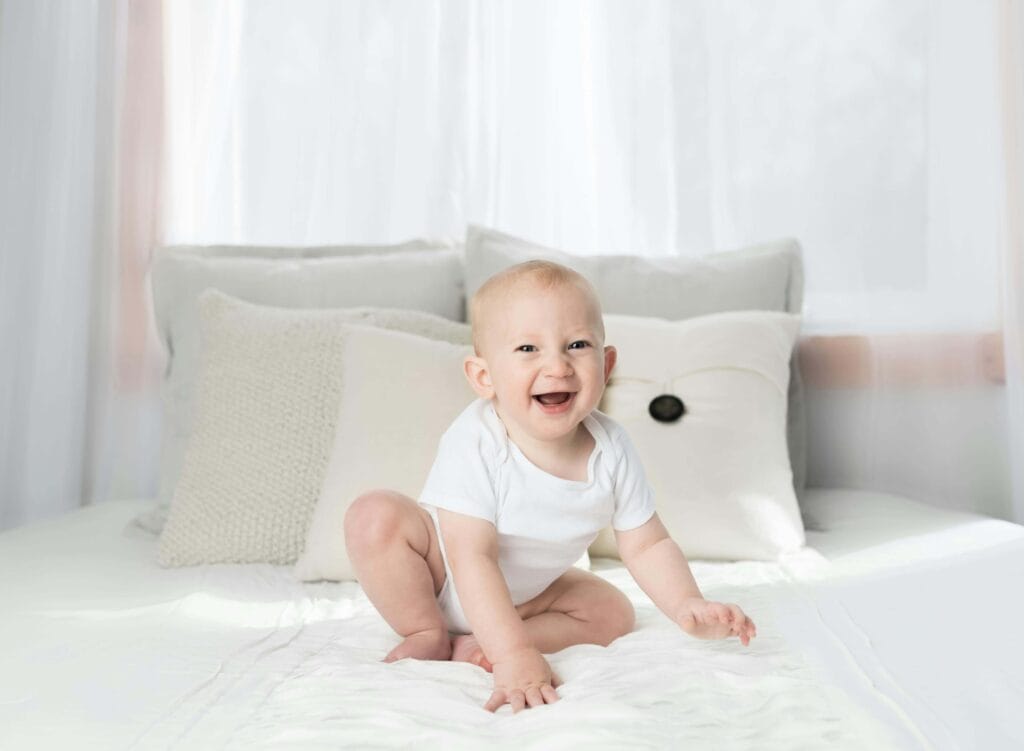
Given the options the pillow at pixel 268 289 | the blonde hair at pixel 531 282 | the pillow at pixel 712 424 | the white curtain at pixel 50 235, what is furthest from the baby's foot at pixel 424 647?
the white curtain at pixel 50 235

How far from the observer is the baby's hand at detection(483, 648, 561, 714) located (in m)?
0.93

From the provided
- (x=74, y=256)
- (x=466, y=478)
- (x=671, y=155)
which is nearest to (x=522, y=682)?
(x=466, y=478)

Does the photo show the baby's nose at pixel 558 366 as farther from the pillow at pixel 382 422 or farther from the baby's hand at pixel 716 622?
the pillow at pixel 382 422

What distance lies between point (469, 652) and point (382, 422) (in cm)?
52

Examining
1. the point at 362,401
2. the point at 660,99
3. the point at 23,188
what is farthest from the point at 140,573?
the point at 660,99

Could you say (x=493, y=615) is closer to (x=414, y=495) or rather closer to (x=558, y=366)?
(x=558, y=366)

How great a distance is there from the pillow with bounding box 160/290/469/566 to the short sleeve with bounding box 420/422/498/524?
53 cm

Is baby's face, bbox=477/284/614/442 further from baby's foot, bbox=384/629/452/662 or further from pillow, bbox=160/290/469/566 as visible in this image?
pillow, bbox=160/290/469/566

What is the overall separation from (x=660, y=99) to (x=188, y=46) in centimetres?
98

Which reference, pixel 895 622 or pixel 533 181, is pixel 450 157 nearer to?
pixel 533 181

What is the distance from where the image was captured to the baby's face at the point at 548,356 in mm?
1088

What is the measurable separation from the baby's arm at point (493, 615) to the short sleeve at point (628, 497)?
0.15 metres

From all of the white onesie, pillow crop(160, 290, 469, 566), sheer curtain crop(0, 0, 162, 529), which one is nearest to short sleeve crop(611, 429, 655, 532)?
the white onesie

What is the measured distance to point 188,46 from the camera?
7.48ft
